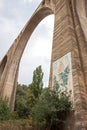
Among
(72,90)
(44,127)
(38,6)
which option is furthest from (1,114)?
(38,6)

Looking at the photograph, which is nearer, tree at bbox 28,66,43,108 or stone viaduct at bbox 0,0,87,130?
stone viaduct at bbox 0,0,87,130

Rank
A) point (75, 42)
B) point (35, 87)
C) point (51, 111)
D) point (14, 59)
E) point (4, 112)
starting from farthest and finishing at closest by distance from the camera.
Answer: point (14, 59), point (35, 87), point (4, 112), point (75, 42), point (51, 111)

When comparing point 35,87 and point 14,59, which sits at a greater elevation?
point 14,59

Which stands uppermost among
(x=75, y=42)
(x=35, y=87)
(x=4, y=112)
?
(x=75, y=42)

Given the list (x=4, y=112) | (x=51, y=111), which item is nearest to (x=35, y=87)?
(x=4, y=112)

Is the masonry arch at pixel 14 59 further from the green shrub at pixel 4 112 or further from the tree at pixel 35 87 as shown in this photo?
the green shrub at pixel 4 112

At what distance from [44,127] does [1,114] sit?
3747 millimetres

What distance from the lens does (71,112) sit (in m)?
5.75

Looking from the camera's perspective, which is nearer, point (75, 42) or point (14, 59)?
Answer: point (75, 42)

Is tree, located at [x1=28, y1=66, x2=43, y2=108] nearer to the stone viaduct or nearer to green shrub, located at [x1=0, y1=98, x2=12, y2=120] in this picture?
green shrub, located at [x1=0, y1=98, x2=12, y2=120]

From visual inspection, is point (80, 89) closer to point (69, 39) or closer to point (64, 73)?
point (64, 73)

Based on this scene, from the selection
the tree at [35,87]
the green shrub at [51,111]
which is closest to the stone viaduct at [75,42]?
the green shrub at [51,111]

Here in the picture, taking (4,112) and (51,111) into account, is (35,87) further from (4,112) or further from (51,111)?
(51,111)

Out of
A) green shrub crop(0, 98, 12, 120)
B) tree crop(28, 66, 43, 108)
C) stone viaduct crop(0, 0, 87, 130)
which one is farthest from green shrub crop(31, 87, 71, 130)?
tree crop(28, 66, 43, 108)
